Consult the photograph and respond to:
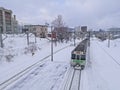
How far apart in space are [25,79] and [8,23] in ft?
265

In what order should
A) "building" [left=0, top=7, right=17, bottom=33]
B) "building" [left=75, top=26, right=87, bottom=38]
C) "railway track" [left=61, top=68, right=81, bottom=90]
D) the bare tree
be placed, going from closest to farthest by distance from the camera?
1. "railway track" [left=61, top=68, right=81, bottom=90]
2. the bare tree
3. "building" [left=0, top=7, right=17, bottom=33]
4. "building" [left=75, top=26, right=87, bottom=38]

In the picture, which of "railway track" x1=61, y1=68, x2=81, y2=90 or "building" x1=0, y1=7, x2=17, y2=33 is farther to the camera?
"building" x1=0, y1=7, x2=17, y2=33

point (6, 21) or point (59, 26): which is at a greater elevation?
point (6, 21)

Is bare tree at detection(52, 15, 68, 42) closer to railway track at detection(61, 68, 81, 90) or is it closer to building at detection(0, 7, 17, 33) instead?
building at detection(0, 7, 17, 33)

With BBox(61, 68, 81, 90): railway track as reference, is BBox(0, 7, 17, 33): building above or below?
above

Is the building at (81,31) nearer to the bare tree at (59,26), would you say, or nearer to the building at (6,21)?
the bare tree at (59,26)

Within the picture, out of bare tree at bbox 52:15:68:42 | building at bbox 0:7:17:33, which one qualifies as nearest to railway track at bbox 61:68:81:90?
Answer: bare tree at bbox 52:15:68:42

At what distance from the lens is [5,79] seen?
1847cm

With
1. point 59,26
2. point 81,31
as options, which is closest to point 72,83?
point 59,26

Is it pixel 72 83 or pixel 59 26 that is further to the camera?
pixel 59 26

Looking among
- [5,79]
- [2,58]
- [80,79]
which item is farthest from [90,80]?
[2,58]

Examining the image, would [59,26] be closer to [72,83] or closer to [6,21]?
[6,21]

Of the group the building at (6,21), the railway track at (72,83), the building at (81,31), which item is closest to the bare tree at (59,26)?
the building at (6,21)

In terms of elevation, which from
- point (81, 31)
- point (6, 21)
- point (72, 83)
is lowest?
point (72, 83)
